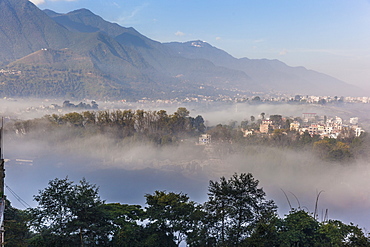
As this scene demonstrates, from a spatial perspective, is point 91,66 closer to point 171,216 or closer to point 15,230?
point 171,216

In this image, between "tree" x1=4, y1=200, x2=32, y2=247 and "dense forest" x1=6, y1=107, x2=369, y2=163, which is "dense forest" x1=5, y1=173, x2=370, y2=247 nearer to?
"tree" x1=4, y1=200, x2=32, y2=247

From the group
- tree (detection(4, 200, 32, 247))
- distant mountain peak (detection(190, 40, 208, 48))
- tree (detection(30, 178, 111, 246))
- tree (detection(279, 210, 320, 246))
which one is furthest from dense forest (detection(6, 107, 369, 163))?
distant mountain peak (detection(190, 40, 208, 48))

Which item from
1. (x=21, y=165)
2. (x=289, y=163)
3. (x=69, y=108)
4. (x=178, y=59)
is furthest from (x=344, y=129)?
(x=178, y=59)

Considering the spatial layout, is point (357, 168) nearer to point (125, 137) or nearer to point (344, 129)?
point (344, 129)

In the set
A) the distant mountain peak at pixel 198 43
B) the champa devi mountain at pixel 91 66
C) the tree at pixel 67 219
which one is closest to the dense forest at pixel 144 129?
the tree at pixel 67 219

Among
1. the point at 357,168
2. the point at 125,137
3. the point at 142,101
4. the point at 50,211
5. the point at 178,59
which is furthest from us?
the point at 178,59

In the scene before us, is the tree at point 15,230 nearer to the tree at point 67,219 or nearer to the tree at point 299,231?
the tree at point 67,219

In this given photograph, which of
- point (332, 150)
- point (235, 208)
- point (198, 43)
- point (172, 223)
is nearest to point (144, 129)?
point (332, 150)
